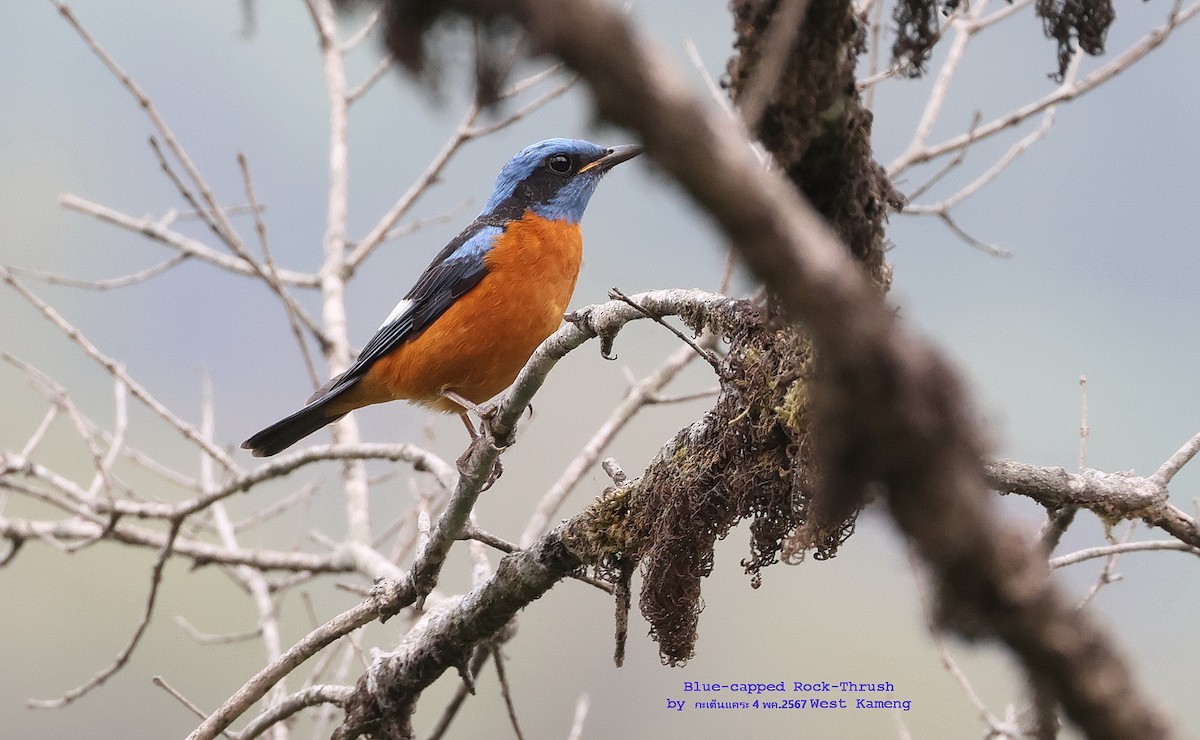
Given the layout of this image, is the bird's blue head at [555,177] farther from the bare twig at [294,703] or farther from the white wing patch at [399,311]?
the bare twig at [294,703]

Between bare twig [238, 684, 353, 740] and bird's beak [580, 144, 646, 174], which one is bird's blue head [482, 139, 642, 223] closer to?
bird's beak [580, 144, 646, 174]

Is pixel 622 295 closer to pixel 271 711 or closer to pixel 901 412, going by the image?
pixel 901 412

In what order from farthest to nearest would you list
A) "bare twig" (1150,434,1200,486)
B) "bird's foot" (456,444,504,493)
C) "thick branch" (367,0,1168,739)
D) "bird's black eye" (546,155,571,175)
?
"bird's black eye" (546,155,571,175) < "bird's foot" (456,444,504,493) < "bare twig" (1150,434,1200,486) < "thick branch" (367,0,1168,739)

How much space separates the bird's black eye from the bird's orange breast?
386 mm

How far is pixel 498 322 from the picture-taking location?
16.5ft

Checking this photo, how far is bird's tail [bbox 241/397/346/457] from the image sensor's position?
5.63m

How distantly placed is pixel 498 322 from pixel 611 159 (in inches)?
50.3

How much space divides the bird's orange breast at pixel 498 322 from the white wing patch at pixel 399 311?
200mm

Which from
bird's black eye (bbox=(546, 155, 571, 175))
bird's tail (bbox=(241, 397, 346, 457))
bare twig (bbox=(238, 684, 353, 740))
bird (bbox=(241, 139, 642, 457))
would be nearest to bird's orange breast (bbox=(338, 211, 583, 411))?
bird (bbox=(241, 139, 642, 457))

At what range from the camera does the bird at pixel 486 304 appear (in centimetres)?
507

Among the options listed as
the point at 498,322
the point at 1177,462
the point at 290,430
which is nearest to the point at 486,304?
the point at 498,322

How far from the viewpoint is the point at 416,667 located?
364 centimetres

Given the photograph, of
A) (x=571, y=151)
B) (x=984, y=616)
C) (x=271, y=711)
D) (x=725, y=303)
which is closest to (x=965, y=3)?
(x=725, y=303)

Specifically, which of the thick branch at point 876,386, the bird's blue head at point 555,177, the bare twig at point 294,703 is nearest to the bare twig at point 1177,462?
the thick branch at point 876,386
